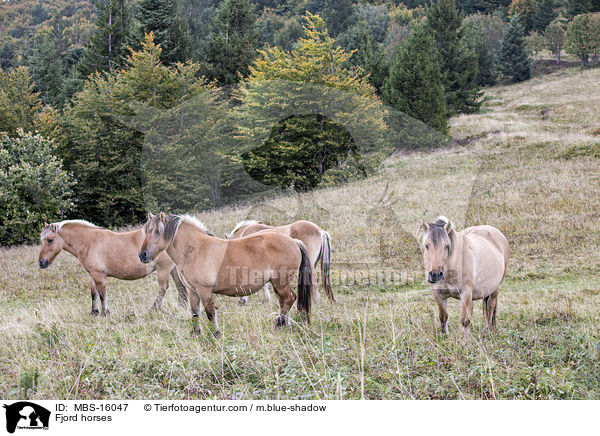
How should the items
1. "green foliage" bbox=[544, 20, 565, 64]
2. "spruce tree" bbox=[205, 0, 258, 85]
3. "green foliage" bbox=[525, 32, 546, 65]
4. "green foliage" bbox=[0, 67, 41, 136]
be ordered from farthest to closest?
"green foliage" bbox=[525, 32, 546, 65] → "green foliage" bbox=[544, 20, 565, 64] → "spruce tree" bbox=[205, 0, 258, 85] → "green foliage" bbox=[0, 67, 41, 136]

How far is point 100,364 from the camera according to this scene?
16.9ft

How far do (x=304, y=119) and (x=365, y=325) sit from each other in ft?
67.8

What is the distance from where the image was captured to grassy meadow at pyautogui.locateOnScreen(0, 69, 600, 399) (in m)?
4.50

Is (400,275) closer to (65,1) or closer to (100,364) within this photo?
(100,364)

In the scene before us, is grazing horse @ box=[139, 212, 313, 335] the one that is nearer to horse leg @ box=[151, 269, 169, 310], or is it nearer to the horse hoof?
the horse hoof

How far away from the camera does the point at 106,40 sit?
44.7 m

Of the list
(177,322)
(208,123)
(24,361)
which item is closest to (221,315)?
(177,322)

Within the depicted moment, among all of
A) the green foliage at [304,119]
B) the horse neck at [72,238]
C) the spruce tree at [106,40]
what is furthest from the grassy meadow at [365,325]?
the spruce tree at [106,40]

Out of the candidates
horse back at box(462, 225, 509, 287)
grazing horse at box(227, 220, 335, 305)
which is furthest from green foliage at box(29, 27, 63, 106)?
horse back at box(462, 225, 509, 287)

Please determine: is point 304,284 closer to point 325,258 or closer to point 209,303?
point 209,303

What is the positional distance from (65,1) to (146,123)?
11354cm
